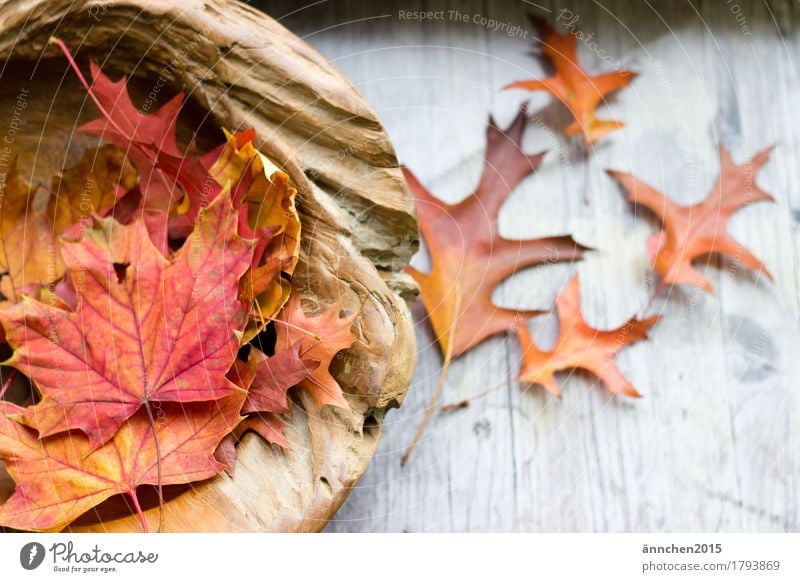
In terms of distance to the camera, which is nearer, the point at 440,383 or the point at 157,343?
the point at 157,343

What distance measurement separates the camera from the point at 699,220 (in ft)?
1.72

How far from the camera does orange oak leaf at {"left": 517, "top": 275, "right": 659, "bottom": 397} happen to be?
504 millimetres

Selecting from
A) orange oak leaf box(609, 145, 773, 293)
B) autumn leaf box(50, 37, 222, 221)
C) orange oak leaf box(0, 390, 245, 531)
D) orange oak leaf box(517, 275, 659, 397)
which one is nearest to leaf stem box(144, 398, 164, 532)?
orange oak leaf box(0, 390, 245, 531)

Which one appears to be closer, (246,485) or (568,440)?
(246,485)

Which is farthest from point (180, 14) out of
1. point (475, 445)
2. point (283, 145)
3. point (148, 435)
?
point (475, 445)

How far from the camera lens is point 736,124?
1.82 ft

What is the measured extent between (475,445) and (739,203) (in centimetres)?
25

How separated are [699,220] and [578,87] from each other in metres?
0.12

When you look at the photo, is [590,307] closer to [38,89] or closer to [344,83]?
[344,83]

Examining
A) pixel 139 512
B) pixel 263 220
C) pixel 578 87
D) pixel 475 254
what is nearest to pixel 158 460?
pixel 139 512

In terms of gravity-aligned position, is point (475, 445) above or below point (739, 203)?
below

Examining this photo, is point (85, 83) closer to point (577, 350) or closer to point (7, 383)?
point (7, 383)

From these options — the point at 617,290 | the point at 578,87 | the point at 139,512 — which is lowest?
A: the point at 139,512

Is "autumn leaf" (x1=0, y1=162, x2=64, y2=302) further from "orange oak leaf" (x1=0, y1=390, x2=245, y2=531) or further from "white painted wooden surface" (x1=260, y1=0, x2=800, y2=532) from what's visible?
"white painted wooden surface" (x1=260, y1=0, x2=800, y2=532)
